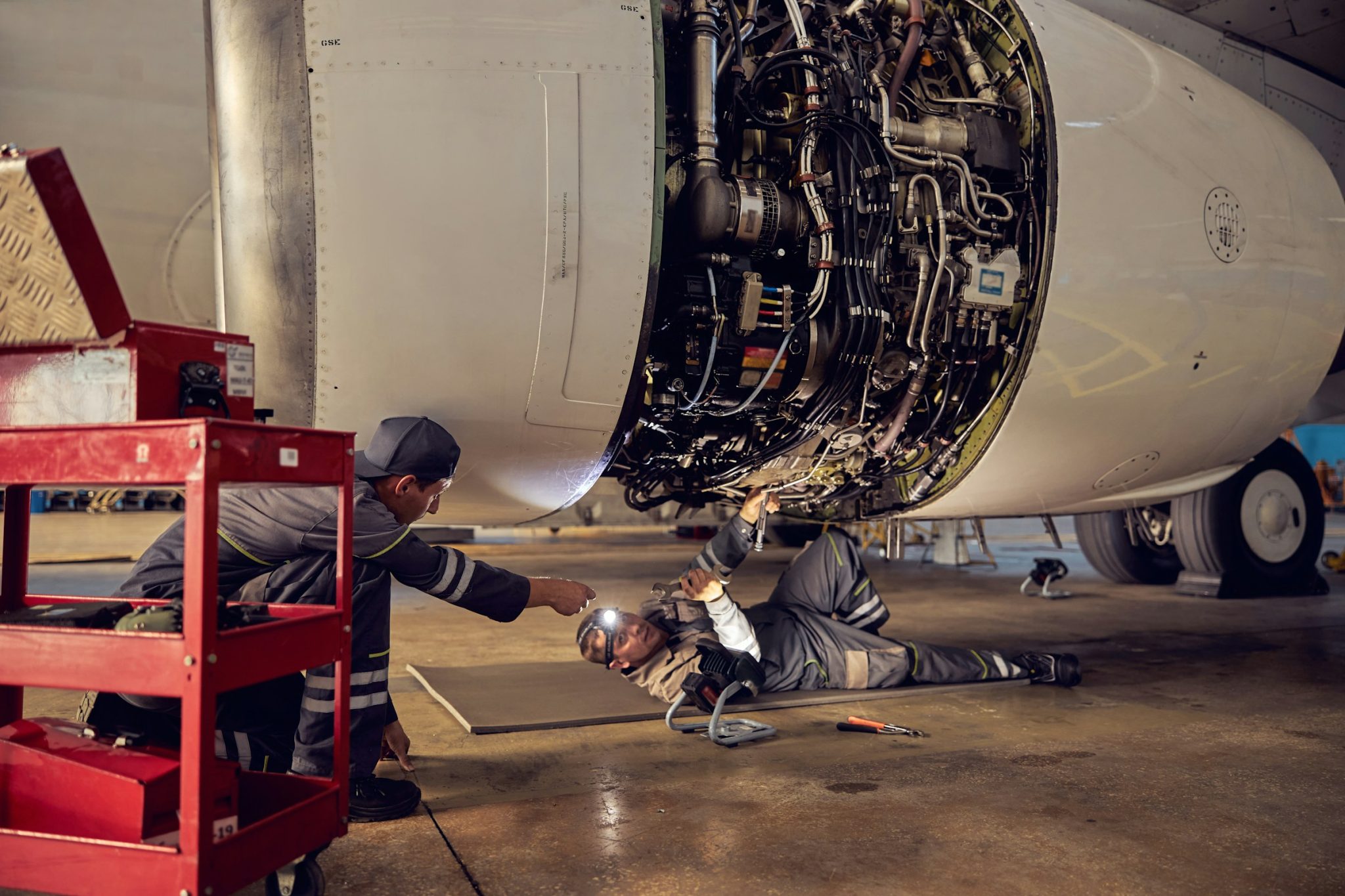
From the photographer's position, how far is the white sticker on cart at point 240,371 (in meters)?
2.20

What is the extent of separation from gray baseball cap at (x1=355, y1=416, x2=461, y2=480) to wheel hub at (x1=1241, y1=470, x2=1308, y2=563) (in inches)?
260

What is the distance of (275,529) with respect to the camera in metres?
2.67

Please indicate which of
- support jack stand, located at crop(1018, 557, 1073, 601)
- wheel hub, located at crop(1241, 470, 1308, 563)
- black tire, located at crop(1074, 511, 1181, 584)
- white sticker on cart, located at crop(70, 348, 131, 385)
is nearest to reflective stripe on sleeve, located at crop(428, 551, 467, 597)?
white sticker on cart, located at crop(70, 348, 131, 385)

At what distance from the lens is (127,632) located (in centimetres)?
186

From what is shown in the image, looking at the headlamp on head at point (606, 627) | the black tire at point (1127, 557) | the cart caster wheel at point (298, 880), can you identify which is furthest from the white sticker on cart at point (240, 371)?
the black tire at point (1127, 557)

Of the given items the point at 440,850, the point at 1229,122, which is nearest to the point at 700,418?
the point at 440,850

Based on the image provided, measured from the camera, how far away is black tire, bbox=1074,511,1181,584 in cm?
869

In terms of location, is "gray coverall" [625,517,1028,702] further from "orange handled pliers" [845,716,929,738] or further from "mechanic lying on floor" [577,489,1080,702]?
"orange handled pliers" [845,716,929,738]

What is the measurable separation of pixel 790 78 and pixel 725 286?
0.98 m

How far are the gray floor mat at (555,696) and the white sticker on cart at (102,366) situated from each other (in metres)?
2.08

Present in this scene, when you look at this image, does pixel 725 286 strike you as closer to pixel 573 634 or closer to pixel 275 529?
pixel 275 529

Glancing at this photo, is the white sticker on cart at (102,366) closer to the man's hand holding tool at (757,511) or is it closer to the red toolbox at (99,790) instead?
the red toolbox at (99,790)

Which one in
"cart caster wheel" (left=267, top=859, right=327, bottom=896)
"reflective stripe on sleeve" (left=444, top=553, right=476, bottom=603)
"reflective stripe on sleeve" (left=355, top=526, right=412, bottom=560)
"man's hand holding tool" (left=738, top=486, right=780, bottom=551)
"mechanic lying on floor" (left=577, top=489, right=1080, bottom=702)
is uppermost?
"man's hand holding tool" (left=738, top=486, right=780, bottom=551)

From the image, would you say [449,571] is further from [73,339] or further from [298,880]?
[73,339]
